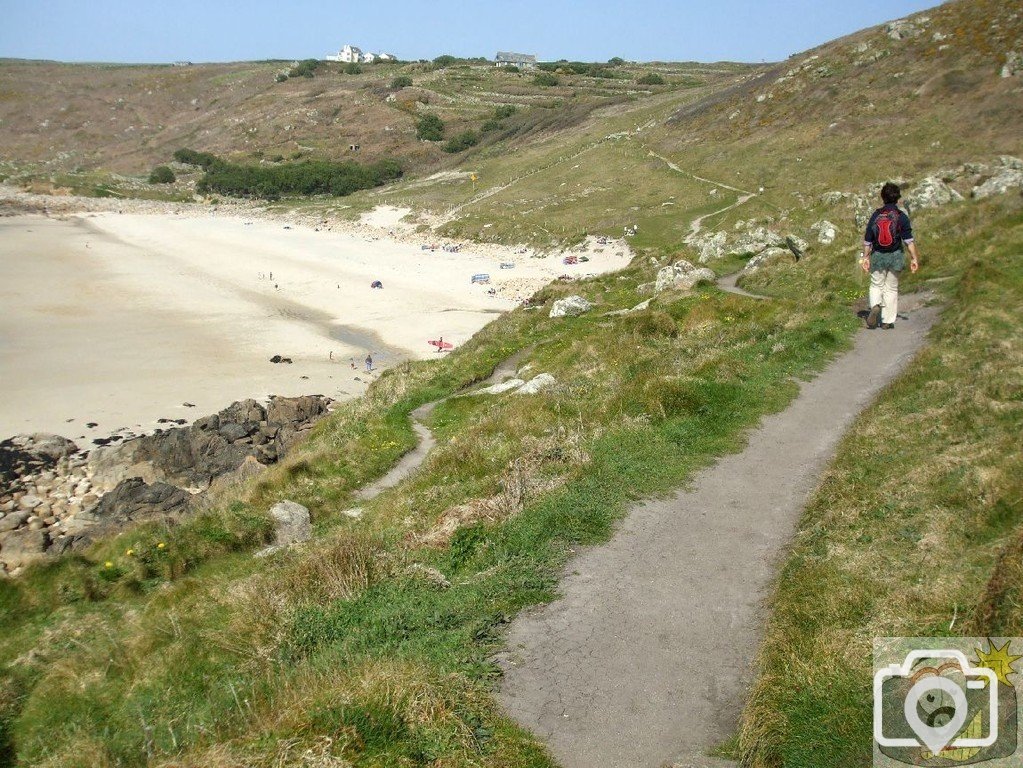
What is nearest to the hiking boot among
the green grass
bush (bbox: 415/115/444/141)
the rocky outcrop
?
the green grass

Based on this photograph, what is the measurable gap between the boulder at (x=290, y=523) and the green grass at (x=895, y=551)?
38.7 feet

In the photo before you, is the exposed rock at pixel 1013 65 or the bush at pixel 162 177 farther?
the bush at pixel 162 177

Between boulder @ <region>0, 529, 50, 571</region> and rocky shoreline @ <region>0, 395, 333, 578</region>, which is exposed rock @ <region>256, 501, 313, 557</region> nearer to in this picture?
rocky shoreline @ <region>0, 395, 333, 578</region>

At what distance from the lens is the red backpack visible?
49.0 ft

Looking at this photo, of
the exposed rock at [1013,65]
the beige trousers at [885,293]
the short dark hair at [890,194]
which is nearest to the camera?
the short dark hair at [890,194]

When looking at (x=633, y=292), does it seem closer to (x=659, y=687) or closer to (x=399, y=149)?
(x=659, y=687)

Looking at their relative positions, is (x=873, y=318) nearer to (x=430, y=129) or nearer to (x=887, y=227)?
(x=887, y=227)

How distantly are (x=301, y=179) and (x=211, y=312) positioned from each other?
85.9 meters

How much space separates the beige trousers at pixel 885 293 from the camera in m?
16.2

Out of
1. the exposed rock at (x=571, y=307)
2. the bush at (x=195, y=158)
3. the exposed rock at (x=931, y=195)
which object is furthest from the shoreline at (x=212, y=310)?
the bush at (x=195, y=158)

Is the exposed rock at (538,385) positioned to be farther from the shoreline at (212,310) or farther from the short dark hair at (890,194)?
the shoreline at (212,310)

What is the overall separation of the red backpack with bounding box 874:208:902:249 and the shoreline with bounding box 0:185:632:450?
27.5m

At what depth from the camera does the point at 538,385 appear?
21.0m

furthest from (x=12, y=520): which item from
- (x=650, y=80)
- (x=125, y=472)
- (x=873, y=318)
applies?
(x=650, y=80)
